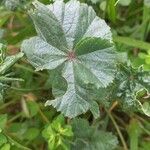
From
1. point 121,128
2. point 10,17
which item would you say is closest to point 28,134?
point 121,128

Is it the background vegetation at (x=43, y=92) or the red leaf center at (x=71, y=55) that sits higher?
the red leaf center at (x=71, y=55)

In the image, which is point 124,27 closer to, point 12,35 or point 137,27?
point 137,27

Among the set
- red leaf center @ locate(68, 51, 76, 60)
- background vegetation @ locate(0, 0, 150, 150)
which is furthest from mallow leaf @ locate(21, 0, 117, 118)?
background vegetation @ locate(0, 0, 150, 150)

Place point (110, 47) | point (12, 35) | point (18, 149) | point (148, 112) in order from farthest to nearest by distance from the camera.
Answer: point (12, 35), point (18, 149), point (148, 112), point (110, 47)

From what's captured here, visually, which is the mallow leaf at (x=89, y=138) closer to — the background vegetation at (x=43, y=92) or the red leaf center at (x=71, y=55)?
the background vegetation at (x=43, y=92)

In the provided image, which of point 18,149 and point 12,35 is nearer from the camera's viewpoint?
point 18,149

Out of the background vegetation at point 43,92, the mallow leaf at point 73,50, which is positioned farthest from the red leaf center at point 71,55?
the background vegetation at point 43,92

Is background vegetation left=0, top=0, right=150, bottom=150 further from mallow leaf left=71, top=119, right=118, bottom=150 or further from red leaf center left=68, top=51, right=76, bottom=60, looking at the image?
red leaf center left=68, top=51, right=76, bottom=60
